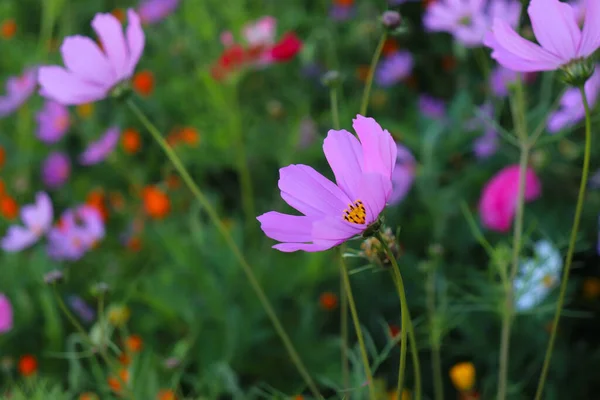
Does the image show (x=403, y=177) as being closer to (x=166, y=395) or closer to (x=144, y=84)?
(x=166, y=395)

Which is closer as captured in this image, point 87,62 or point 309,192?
point 309,192

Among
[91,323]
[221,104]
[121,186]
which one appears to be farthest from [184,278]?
[121,186]

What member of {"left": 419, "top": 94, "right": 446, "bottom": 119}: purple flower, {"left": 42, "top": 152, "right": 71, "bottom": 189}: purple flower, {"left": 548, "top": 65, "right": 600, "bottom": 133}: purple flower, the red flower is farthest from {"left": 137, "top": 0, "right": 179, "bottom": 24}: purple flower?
{"left": 548, "top": 65, "right": 600, "bottom": 133}: purple flower

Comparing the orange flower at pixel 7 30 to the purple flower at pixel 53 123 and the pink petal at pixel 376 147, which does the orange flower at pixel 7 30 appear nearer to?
the purple flower at pixel 53 123

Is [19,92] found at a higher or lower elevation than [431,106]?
higher

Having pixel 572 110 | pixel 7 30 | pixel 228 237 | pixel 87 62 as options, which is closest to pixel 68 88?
pixel 87 62

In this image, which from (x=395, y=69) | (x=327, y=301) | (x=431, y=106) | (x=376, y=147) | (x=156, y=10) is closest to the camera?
(x=376, y=147)

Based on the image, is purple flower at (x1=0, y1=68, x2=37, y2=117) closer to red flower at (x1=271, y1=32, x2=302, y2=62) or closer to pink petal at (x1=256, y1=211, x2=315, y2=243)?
red flower at (x1=271, y1=32, x2=302, y2=62)
